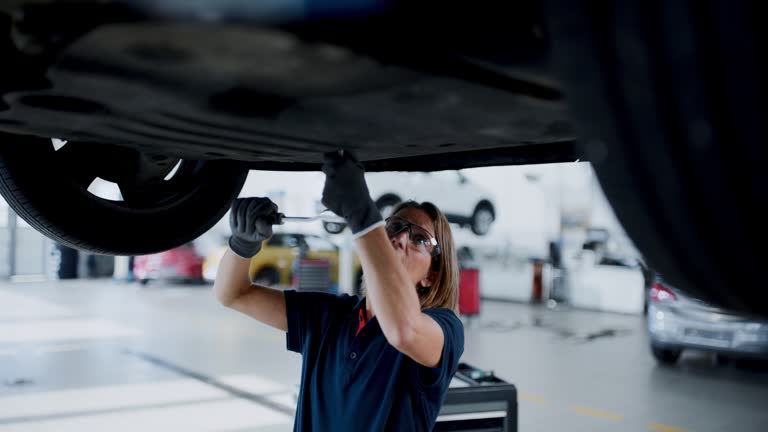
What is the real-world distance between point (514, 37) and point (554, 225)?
34.2ft

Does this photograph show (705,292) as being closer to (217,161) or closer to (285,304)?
(285,304)

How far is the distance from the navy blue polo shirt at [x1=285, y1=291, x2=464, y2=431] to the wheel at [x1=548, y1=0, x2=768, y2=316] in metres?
0.81

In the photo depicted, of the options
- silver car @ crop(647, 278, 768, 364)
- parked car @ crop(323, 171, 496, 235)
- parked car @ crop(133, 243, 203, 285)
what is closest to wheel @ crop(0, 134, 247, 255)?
silver car @ crop(647, 278, 768, 364)

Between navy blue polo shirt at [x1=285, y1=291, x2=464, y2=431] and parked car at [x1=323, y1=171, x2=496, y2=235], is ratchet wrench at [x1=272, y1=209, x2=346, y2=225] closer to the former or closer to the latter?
navy blue polo shirt at [x1=285, y1=291, x2=464, y2=431]

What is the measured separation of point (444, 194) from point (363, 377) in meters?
7.16

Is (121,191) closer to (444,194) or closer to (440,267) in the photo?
(440,267)

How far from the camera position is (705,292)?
2.38ft

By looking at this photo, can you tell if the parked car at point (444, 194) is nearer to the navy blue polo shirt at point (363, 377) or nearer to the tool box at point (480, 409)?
the tool box at point (480, 409)

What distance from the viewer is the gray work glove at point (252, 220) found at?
135 centimetres

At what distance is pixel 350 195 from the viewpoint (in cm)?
107

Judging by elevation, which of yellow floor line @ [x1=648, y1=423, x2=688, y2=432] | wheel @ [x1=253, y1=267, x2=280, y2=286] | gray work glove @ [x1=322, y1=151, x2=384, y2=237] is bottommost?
yellow floor line @ [x1=648, y1=423, x2=688, y2=432]

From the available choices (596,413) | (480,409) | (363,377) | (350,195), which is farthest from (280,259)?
(350,195)

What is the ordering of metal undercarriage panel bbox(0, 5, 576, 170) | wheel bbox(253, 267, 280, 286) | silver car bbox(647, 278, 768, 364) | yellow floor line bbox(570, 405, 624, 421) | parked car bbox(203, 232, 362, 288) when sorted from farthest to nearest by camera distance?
wheel bbox(253, 267, 280, 286) < parked car bbox(203, 232, 362, 288) < silver car bbox(647, 278, 768, 364) < yellow floor line bbox(570, 405, 624, 421) < metal undercarriage panel bbox(0, 5, 576, 170)

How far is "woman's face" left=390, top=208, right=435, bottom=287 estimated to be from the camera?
1.45 m
